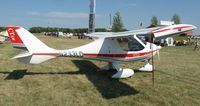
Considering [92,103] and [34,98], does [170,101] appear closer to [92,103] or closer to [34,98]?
[92,103]

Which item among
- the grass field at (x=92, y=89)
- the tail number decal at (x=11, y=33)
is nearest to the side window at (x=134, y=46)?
the grass field at (x=92, y=89)

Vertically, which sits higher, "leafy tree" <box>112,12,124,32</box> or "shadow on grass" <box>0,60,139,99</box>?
"leafy tree" <box>112,12,124,32</box>

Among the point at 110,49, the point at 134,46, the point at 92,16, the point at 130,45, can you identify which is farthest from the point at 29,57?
the point at 92,16

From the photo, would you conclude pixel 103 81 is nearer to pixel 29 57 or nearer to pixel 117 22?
pixel 29 57

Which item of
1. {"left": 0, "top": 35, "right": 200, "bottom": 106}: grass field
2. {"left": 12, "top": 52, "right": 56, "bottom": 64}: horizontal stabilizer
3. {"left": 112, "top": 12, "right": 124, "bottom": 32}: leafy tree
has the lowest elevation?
{"left": 0, "top": 35, "right": 200, "bottom": 106}: grass field

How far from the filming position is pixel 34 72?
463 inches

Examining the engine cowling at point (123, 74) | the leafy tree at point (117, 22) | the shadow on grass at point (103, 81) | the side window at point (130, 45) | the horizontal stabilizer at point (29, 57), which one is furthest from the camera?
the leafy tree at point (117, 22)

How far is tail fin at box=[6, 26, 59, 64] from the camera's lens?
10109mm

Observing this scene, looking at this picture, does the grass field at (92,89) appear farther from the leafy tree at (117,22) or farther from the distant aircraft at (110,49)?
the leafy tree at (117,22)

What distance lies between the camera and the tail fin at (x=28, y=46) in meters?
10.1

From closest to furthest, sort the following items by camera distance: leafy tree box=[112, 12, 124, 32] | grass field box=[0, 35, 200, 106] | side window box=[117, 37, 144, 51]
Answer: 1. grass field box=[0, 35, 200, 106]
2. side window box=[117, 37, 144, 51]
3. leafy tree box=[112, 12, 124, 32]

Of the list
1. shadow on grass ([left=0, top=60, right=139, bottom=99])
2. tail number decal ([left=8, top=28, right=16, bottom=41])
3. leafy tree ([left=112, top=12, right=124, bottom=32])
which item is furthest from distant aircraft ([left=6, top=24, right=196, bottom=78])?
leafy tree ([left=112, top=12, right=124, bottom=32])

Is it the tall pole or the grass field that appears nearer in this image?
the grass field

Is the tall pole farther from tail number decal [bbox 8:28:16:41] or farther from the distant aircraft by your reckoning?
tail number decal [bbox 8:28:16:41]
